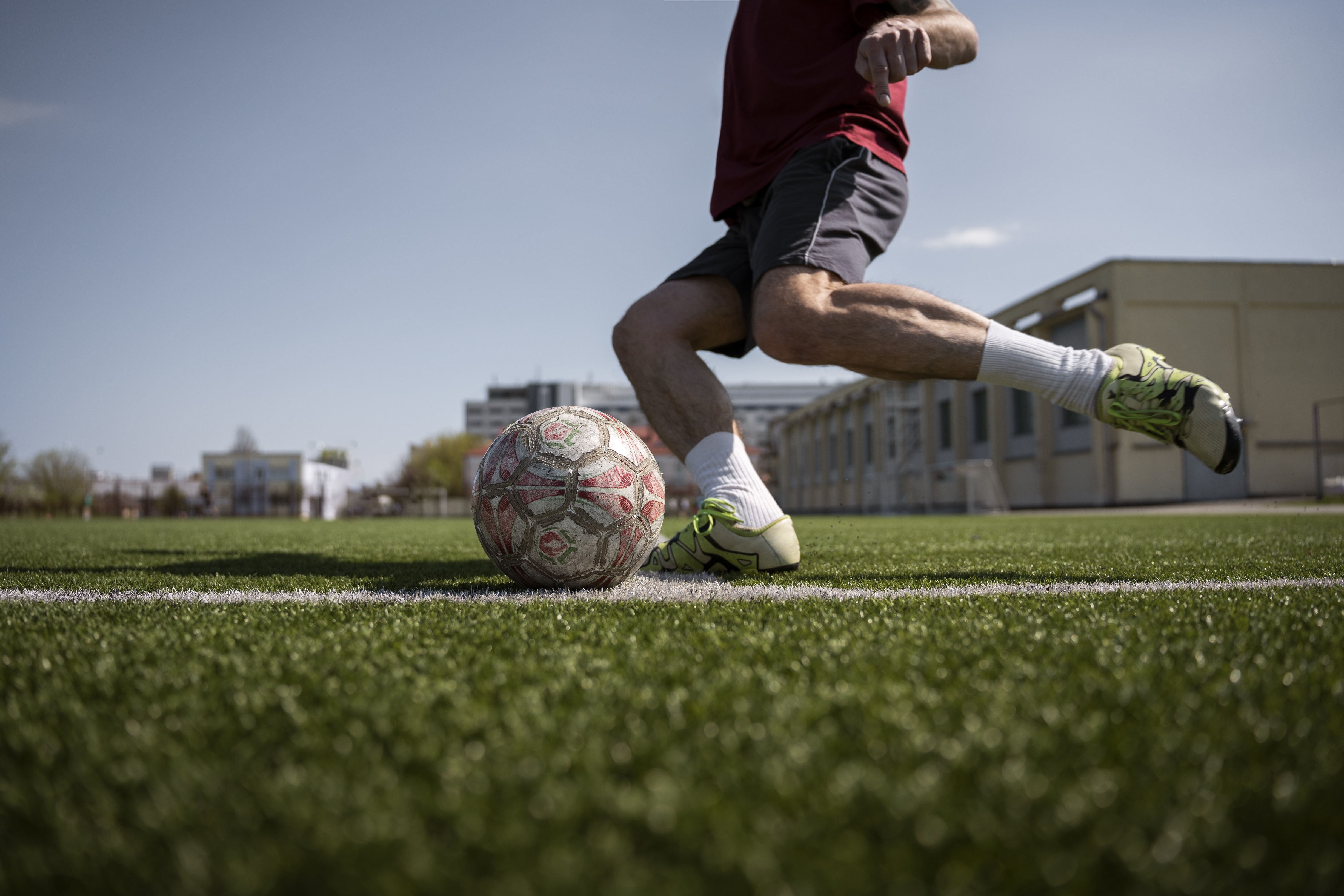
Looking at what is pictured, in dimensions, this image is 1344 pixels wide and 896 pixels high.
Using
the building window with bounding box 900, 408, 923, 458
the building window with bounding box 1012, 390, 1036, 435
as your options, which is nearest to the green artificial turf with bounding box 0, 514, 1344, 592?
the building window with bounding box 1012, 390, 1036, 435

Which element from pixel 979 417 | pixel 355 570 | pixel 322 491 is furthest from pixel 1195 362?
pixel 322 491

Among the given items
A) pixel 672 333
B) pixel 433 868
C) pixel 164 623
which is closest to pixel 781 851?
pixel 433 868

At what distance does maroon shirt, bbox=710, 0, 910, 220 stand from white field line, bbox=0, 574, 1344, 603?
1.59 m

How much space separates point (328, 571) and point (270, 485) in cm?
6411

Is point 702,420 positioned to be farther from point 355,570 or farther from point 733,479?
point 355,570

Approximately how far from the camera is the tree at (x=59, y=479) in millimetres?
50844

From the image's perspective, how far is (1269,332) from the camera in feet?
74.4

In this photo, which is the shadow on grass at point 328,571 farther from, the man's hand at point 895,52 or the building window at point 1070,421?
the building window at point 1070,421

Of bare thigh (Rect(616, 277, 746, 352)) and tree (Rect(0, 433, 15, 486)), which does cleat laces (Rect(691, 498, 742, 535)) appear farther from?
tree (Rect(0, 433, 15, 486))

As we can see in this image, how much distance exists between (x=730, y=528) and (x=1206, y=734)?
1.93m

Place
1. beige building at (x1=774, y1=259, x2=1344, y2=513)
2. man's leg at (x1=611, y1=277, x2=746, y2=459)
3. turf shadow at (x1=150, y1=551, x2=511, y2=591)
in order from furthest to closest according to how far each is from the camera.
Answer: beige building at (x1=774, y1=259, x2=1344, y2=513) → man's leg at (x1=611, y1=277, x2=746, y2=459) → turf shadow at (x1=150, y1=551, x2=511, y2=591)

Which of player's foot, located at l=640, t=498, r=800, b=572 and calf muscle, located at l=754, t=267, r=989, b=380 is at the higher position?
calf muscle, located at l=754, t=267, r=989, b=380

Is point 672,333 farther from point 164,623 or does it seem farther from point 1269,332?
point 1269,332

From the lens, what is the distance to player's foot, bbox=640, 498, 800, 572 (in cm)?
287
